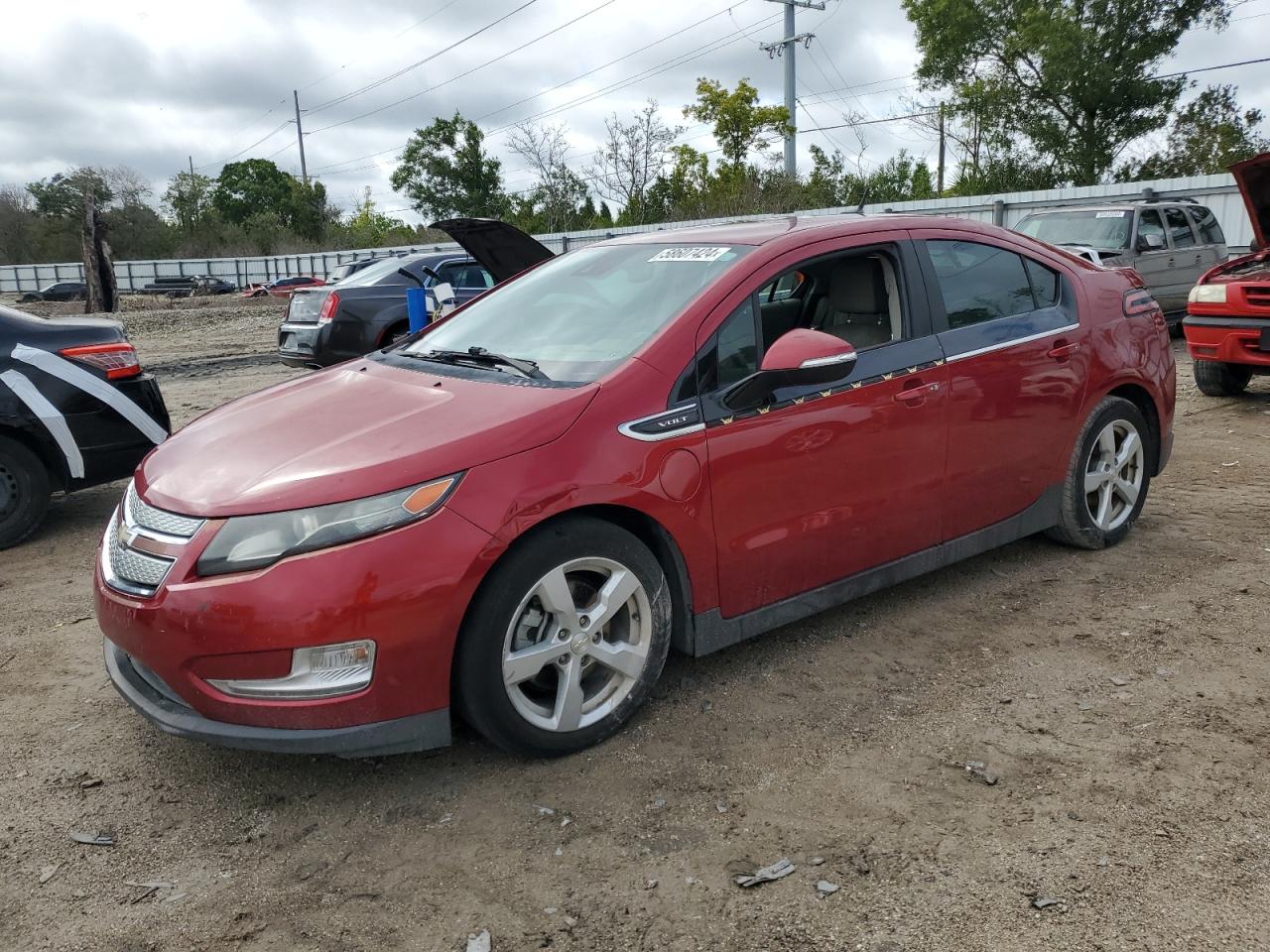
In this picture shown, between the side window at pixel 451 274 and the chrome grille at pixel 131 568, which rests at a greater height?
the side window at pixel 451 274

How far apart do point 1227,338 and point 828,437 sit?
6570 millimetres

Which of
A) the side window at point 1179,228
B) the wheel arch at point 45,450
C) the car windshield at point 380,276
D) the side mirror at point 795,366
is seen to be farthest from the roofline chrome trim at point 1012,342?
the side window at point 1179,228

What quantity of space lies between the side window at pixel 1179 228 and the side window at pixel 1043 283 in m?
10.7

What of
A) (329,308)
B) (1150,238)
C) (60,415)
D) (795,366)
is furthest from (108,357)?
(1150,238)

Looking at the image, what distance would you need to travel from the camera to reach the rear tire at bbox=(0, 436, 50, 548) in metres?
5.49

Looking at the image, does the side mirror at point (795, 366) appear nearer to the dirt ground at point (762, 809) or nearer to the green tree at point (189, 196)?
the dirt ground at point (762, 809)

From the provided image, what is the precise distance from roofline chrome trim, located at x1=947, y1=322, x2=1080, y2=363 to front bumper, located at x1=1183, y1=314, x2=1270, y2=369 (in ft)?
15.9

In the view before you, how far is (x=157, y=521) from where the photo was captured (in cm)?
291

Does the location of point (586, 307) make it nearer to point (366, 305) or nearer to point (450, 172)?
point (366, 305)

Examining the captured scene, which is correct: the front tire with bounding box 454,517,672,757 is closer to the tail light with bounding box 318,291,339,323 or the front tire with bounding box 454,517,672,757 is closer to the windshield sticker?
the windshield sticker

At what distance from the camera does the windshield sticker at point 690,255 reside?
12.0ft

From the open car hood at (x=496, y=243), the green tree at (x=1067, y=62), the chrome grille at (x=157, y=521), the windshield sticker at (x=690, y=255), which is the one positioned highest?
the green tree at (x=1067, y=62)

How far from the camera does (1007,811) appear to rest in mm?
2730

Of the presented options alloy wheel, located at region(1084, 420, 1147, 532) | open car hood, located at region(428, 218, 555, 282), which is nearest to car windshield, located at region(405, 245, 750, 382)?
alloy wheel, located at region(1084, 420, 1147, 532)
